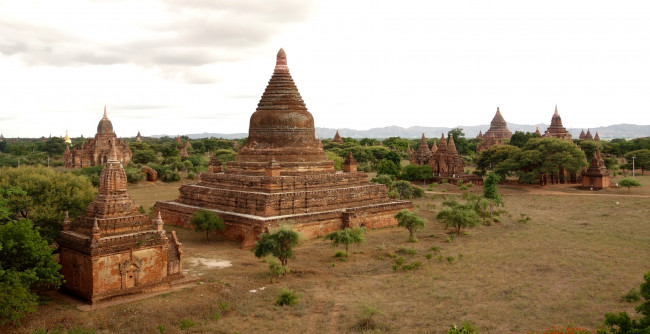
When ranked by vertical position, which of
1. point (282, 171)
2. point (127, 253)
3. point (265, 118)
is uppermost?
point (265, 118)

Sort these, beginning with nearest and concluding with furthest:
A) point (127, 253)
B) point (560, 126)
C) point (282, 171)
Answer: point (127, 253) < point (282, 171) < point (560, 126)

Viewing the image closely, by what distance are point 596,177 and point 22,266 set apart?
1699 inches

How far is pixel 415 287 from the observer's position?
1639 centimetres

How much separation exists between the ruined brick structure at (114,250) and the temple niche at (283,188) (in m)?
6.86

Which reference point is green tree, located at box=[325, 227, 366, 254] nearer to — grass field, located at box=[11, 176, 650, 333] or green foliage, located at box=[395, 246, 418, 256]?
grass field, located at box=[11, 176, 650, 333]

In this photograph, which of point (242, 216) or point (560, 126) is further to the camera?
point (560, 126)

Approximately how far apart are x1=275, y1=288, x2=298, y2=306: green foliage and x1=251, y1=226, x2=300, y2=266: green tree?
357cm

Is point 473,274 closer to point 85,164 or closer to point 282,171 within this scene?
point 282,171

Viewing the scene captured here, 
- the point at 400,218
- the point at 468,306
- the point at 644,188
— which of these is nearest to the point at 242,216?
the point at 400,218

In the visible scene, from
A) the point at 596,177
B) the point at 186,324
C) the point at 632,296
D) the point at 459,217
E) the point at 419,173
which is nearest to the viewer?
the point at 186,324

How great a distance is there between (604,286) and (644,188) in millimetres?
32164

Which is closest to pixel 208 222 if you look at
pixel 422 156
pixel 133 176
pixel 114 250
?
A: pixel 114 250

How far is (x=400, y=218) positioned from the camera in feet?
80.7

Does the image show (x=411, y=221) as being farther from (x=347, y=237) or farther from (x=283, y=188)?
(x=283, y=188)
